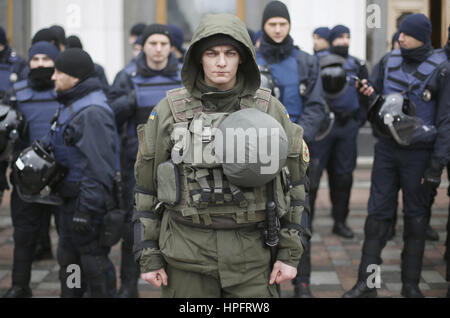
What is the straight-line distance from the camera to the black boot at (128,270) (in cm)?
463

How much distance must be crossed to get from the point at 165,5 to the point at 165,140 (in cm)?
837

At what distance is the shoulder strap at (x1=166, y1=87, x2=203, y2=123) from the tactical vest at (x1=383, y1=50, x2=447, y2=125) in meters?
2.28

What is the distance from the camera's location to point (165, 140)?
2.66m

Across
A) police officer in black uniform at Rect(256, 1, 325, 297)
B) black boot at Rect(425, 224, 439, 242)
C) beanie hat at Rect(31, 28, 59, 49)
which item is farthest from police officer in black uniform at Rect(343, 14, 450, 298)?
beanie hat at Rect(31, 28, 59, 49)

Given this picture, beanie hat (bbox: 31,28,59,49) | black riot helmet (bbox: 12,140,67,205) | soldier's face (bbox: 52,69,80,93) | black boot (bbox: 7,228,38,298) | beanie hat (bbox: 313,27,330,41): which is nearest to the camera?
black riot helmet (bbox: 12,140,67,205)

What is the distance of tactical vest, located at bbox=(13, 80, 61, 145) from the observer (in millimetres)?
4490

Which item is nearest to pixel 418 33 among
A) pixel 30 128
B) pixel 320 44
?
pixel 320 44

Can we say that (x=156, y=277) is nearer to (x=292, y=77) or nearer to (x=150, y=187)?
(x=150, y=187)

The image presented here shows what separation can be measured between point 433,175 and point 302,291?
1.33 m

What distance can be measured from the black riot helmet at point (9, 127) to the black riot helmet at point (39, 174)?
14.8 inches

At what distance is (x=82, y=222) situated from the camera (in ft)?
12.5

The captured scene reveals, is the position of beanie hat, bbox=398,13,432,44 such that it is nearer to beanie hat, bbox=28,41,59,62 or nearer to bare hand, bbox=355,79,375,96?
bare hand, bbox=355,79,375,96

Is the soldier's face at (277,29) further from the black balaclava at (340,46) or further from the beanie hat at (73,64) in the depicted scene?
the black balaclava at (340,46)
